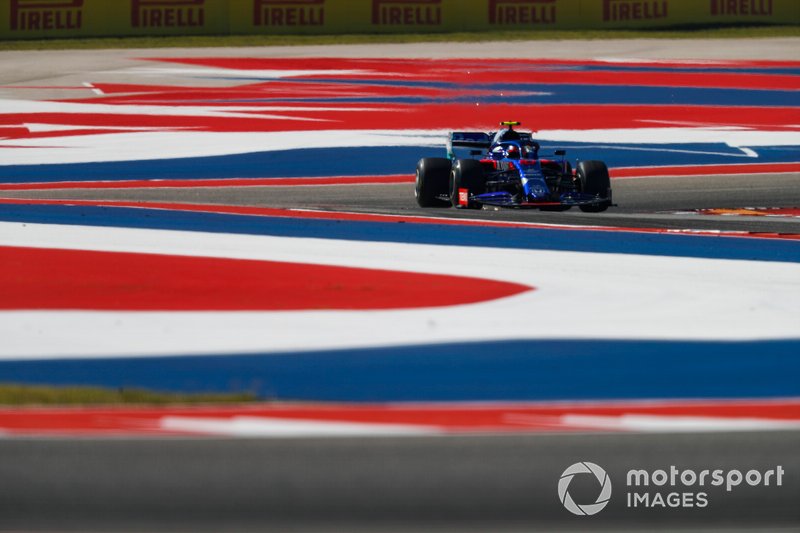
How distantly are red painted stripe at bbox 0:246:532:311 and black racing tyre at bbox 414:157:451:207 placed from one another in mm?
3406

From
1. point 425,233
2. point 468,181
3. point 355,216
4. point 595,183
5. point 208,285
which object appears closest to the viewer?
point 208,285

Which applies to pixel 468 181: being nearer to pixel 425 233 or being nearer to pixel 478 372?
pixel 425 233

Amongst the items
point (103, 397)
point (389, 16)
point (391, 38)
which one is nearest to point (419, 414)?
point (103, 397)

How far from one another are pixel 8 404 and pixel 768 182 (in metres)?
9.73

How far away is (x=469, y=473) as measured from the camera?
14.7 ft

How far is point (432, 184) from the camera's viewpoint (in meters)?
12.0

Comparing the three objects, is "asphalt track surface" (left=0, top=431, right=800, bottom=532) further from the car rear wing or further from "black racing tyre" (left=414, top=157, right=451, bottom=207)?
the car rear wing

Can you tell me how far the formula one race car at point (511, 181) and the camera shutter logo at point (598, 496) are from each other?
7.17 metres

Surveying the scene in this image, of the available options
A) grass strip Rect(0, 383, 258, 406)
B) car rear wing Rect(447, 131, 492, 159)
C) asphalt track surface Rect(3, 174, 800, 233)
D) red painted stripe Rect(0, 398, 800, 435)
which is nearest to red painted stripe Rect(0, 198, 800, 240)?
asphalt track surface Rect(3, 174, 800, 233)

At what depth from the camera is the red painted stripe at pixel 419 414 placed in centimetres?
491

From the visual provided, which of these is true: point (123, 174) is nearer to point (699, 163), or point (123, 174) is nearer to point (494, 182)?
point (494, 182)

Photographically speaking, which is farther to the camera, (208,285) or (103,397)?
(208,285)
